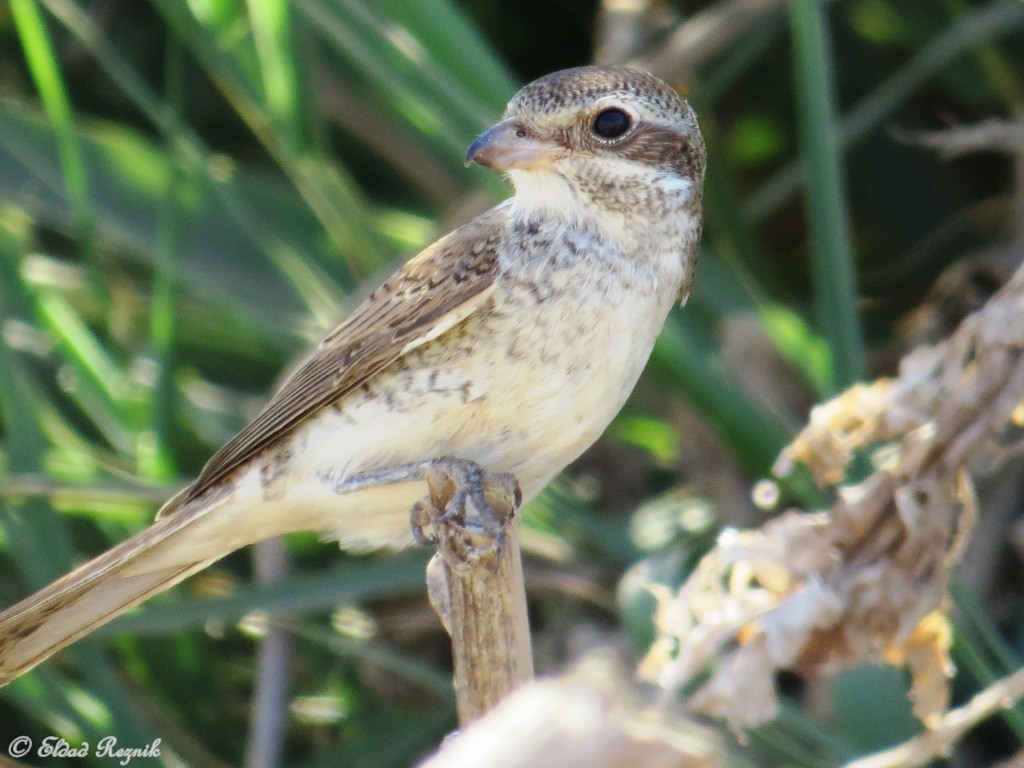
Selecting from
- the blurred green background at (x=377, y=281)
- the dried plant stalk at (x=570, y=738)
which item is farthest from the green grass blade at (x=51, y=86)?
the dried plant stalk at (x=570, y=738)

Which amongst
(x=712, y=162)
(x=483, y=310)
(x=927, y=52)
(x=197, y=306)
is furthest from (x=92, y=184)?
(x=927, y=52)

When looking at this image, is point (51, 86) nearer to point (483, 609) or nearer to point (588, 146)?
point (588, 146)

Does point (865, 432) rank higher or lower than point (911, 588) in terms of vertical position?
higher

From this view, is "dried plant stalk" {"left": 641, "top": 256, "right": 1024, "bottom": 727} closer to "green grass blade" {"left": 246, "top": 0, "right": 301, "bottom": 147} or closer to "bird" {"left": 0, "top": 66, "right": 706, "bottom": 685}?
"bird" {"left": 0, "top": 66, "right": 706, "bottom": 685}

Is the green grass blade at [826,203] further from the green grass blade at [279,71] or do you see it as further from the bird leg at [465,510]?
the green grass blade at [279,71]

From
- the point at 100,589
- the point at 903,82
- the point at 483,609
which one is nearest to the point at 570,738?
Answer: the point at 483,609

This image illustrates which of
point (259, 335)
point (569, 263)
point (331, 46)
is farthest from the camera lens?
point (331, 46)

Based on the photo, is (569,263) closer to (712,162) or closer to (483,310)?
(483,310)

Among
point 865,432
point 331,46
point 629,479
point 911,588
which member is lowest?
point 911,588
